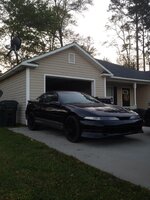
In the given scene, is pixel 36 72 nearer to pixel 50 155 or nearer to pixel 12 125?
pixel 12 125

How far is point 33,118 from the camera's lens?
1059 cm

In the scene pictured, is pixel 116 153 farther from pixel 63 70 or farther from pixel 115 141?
pixel 63 70

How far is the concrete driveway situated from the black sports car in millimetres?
383

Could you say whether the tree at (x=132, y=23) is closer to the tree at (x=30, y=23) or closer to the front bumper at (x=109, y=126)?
the tree at (x=30, y=23)

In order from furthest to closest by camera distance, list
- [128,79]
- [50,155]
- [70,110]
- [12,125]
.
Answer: [128,79]
[12,125]
[70,110]
[50,155]

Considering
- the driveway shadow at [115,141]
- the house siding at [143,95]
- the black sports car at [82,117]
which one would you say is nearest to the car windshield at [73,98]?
the black sports car at [82,117]

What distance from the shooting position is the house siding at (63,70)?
42.5ft

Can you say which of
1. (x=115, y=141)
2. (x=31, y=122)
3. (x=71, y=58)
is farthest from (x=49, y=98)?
(x=71, y=58)

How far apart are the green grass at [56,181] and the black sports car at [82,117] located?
1410 mm

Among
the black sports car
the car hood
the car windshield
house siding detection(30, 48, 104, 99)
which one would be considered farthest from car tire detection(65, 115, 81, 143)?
house siding detection(30, 48, 104, 99)

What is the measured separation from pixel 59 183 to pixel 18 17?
28.7 metres

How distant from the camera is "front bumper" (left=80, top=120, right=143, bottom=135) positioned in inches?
287

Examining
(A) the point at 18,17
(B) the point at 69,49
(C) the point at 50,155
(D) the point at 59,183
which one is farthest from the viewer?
(A) the point at 18,17

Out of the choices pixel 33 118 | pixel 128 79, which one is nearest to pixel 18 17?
pixel 128 79
